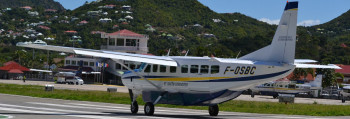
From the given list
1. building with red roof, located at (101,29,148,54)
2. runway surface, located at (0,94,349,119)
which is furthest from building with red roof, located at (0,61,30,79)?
runway surface, located at (0,94,349,119)

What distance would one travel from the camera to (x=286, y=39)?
22.8m

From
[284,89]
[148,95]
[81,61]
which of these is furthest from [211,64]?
[81,61]

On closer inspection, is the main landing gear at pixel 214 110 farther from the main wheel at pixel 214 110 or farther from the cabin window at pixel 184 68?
the cabin window at pixel 184 68

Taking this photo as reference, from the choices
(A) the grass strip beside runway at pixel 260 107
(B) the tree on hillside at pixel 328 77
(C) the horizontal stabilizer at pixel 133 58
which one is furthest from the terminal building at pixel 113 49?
(C) the horizontal stabilizer at pixel 133 58

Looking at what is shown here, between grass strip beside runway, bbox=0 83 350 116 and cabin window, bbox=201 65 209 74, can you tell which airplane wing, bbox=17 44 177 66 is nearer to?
cabin window, bbox=201 65 209 74

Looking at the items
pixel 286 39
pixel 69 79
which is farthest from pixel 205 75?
pixel 69 79

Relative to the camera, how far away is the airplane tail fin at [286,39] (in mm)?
22719

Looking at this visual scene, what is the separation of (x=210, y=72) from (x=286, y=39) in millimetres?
3633

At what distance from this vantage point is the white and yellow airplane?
2283cm

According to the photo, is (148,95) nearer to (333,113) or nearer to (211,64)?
(211,64)

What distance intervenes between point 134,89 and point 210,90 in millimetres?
4978

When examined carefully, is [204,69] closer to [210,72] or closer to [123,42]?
[210,72]

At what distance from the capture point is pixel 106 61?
308 feet

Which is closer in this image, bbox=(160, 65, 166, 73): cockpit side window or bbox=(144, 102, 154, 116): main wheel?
bbox=(144, 102, 154, 116): main wheel
